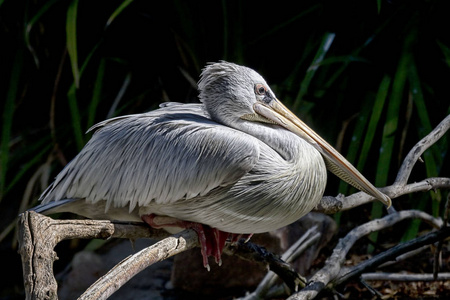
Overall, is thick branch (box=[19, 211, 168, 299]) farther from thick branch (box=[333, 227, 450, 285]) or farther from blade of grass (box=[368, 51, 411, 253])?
blade of grass (box=[368, 51, 411, 253])

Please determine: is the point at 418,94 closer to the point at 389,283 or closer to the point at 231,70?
the point at 389,283

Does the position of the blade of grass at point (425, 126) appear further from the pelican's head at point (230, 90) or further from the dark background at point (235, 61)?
the pelican's head at point (230, 90)

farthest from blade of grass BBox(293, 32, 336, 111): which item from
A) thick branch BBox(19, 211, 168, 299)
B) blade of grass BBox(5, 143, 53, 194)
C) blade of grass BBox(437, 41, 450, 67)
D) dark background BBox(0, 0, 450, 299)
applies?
thick branch BBox(19, 211, 168, 299)

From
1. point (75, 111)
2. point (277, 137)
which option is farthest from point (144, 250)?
point (75, 111)

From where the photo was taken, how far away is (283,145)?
178 cm

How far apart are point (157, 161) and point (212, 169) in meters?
0.20

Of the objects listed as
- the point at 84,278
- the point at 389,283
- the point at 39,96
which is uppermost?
the point at 39,96

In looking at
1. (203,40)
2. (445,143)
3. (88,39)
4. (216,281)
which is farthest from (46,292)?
(88,39)

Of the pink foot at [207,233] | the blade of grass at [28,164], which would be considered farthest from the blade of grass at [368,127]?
the blade of grass at [28,164]

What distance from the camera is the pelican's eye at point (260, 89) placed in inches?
74.0

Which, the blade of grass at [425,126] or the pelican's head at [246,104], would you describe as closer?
the pelican's head at [246,104]

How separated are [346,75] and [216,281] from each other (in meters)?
1.25

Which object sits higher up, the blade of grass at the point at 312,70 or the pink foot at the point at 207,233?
the blade of grass at the point at 312,70

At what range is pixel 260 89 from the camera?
6.19 ft
